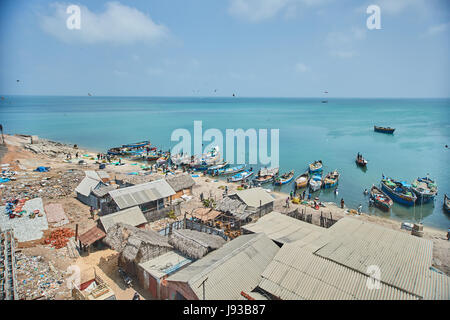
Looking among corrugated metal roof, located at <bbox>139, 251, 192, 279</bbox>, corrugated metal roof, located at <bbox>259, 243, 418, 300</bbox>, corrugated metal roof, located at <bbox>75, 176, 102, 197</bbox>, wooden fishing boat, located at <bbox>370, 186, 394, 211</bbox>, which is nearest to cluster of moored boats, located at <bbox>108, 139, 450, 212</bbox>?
wooden fishing boat, located at <bbox>370, 186, 394, 211</bbox>

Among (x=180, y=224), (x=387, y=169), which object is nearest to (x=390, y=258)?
(x=180, y=224)

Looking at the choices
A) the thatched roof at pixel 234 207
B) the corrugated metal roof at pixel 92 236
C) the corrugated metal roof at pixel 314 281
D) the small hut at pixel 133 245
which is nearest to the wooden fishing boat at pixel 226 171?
the thatched roof at pixel 234 207

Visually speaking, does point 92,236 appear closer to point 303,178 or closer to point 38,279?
point 38,279

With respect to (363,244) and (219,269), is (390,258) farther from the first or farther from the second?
(219,269)

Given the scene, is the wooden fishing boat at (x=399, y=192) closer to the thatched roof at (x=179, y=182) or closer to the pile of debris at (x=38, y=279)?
the thatched roof at (x=179, y=182)

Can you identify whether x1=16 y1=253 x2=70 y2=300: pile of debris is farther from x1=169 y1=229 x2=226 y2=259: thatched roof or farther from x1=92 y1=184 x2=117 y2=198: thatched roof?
x1=92 y1=184 x2=117 y2=198: thatched roof
